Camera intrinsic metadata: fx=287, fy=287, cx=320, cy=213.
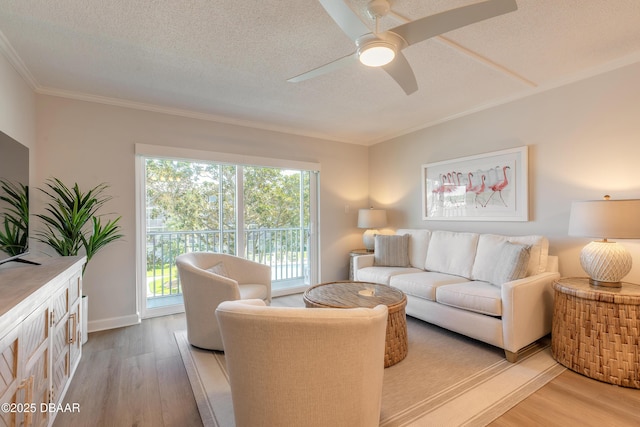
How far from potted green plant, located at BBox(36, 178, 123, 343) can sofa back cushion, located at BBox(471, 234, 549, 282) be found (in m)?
3.70

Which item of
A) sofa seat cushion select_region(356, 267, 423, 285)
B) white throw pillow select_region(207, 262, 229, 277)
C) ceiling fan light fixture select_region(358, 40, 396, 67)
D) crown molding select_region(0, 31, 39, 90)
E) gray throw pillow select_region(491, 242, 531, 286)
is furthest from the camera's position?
sofa seat cushion select_region(356, 267, 423, 285)

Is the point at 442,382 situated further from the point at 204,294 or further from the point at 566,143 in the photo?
the point at 566,143

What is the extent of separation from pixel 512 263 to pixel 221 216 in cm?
328

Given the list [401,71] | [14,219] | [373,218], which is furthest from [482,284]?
[14,219]

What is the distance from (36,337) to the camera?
1.32 m

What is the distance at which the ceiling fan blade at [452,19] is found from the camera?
4.21ft

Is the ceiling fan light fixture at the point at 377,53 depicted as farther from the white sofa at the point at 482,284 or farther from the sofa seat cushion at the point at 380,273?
the sofa seat cushion at the point at 380,273

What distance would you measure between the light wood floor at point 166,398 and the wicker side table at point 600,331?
0.09 m

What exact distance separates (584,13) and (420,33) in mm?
1187

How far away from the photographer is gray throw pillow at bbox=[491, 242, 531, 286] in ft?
8.07

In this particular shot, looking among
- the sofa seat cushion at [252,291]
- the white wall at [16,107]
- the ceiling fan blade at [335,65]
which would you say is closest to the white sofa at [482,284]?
the sofa seat cushion at [252,291]

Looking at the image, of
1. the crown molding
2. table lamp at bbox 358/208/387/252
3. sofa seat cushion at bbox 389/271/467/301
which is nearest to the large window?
table lamp at bbox 358/208/387/252

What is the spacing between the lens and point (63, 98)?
2.83 m

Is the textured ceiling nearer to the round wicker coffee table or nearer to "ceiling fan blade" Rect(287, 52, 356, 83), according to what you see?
"ceiling fan blade" Rect(287, 52, 356, 83)
